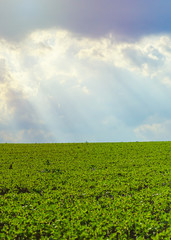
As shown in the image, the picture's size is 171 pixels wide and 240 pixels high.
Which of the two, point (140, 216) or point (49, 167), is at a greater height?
point (49, 167)

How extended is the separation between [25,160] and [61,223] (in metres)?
12.1

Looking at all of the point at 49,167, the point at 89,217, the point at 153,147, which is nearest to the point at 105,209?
the point at 89,217

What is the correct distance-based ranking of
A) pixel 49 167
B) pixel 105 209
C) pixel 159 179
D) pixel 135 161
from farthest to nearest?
pixel 135 161 < pixel 49 167 < pixel 159 179 < pixel 105 209

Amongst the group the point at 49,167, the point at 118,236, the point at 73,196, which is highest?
the point at 49,167

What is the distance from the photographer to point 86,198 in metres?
9.77

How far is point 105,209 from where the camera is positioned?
841cm

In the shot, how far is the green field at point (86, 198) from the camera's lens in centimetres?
707

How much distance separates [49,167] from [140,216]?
919 centimetres

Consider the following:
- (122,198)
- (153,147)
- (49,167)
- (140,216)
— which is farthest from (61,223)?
(153,147)

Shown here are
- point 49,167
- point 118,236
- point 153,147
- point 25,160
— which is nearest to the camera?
point 118,236

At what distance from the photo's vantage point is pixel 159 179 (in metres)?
12.6

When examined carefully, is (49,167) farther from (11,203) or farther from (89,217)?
(89,217)

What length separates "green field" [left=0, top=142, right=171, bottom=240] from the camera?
7070mm

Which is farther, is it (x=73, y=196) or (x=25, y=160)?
(x=25, y=160)
